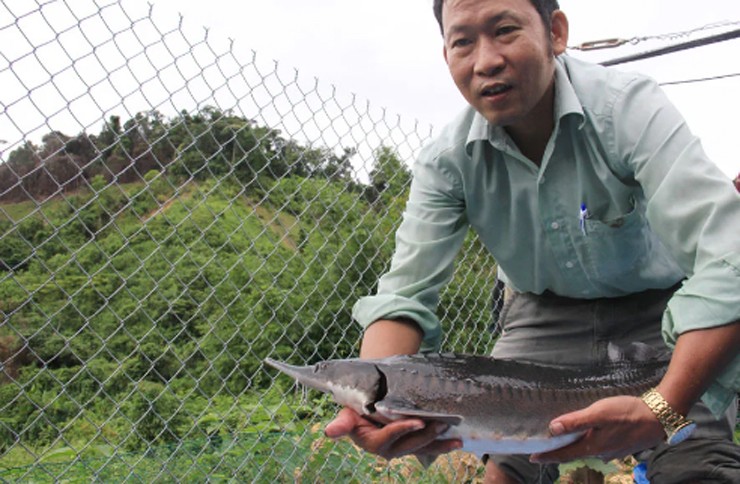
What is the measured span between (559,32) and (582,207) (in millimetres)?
614

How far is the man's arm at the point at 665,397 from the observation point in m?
2.07

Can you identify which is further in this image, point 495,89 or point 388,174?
point 388,174

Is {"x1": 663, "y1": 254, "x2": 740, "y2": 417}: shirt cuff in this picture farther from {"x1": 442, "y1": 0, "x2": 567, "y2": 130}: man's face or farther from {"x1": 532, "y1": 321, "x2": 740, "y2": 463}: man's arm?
{"x1": 442, "y1": 0, "x2": 567, "y2": 130}: man's face

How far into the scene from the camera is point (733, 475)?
2.35 m

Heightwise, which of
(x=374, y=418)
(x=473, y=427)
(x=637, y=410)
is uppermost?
(x=374, y=418)

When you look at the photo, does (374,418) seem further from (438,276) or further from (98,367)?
(98,367)

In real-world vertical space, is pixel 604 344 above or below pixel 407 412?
below

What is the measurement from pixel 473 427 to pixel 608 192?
40.6 inches

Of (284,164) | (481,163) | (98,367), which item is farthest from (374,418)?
(98,367)

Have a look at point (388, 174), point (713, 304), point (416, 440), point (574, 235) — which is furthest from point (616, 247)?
point (388, 174)

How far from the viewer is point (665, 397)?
7.04ft

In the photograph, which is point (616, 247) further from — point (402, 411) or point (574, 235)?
point (402, 411)

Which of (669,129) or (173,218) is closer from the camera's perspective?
(669,129)

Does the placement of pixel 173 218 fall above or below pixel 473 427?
above
